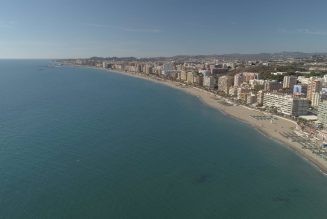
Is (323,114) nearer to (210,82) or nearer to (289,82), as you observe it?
(289,82)

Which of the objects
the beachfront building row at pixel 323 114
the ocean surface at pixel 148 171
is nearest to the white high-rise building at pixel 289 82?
the beachfront building row at pixel 323 114

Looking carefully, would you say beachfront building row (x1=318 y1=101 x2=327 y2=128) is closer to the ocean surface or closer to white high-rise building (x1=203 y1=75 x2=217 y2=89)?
the ocean surface

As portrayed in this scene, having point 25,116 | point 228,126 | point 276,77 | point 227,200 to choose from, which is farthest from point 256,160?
point 276,77

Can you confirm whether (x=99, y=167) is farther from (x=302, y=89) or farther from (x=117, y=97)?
(x=302, y=89)

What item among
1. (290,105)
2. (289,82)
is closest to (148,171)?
(290,105)

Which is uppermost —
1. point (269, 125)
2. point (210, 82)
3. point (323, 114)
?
point (323, 114)

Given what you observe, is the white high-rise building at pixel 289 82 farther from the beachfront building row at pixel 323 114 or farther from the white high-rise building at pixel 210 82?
the beachfront building row at pixel 323 114

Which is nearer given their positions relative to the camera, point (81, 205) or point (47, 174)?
point (81, 205)

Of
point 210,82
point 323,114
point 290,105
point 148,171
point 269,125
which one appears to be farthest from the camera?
point 210,82
